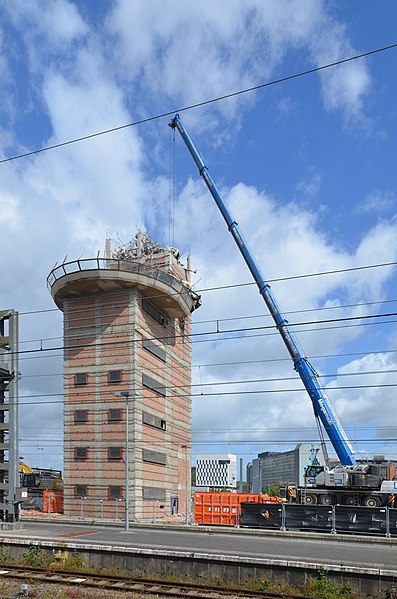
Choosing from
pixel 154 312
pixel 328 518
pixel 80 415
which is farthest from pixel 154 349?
pixel 328 518

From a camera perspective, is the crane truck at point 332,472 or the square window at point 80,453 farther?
the square window at point 80,453

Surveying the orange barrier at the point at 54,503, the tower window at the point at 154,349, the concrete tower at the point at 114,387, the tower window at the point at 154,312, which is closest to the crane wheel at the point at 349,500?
the concrete tower at the point at 114,387

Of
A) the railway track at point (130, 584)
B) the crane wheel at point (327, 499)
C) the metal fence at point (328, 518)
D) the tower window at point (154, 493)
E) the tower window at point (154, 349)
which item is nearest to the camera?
the railway track at point (130, 584)

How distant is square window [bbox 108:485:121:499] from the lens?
1755 inches

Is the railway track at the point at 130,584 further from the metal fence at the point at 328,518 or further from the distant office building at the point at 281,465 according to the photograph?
the distant office building at the point at 281,465

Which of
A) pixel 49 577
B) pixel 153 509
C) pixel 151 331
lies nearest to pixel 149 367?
pixel 151 331

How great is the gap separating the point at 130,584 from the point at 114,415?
93.9ft

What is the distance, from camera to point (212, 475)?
550 feet

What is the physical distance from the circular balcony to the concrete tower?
2.9 inches

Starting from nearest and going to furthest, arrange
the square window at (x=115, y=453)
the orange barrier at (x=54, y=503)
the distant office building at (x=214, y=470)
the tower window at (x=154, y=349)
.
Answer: the square window at (x=115, y=453) → the orange barrier at (x=54, y=503) → the tower window at (x=154, y=349) → the distant office building at (x=214, y=470)

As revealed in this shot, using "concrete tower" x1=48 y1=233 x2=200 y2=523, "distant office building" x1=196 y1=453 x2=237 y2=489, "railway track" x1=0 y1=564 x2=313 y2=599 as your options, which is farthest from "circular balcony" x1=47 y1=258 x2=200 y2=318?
"distant office building" x1=196 y1=453 x2=237 y2=489

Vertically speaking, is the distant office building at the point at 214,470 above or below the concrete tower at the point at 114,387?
below

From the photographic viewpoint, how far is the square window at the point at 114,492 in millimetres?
44578

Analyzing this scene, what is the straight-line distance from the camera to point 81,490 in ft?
151
